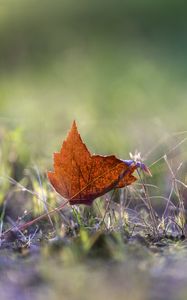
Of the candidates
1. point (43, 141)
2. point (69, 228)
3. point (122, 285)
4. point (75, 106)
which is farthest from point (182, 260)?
point (75, 106)

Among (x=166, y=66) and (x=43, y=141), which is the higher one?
(x=166, y=66)

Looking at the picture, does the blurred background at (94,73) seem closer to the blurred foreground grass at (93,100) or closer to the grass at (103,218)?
the blurred foreground grass at (93,100)

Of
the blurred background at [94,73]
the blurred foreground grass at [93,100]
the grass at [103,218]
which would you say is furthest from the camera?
the blurred background at [94,73]

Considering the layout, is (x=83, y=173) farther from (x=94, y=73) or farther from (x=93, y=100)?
(x=94, y=73)

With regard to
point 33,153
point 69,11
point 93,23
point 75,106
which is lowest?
point 33,153

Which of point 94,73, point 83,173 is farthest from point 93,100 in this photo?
point 83,173

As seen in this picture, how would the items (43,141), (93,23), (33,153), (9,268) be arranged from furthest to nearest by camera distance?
(93,23) < (43,141) < (33,153) < (9,268)

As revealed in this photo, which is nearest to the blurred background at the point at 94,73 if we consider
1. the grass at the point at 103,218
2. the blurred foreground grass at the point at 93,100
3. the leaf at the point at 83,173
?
the blurred foreground grass at the point at 93,100

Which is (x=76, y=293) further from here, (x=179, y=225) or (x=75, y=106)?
(x=75, y=106)
